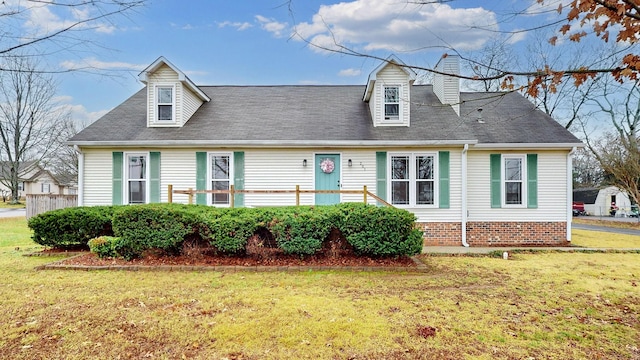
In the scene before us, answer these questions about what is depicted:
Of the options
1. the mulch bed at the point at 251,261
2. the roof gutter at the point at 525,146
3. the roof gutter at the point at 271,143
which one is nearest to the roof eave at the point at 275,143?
the roof gutter at the point at 271,143

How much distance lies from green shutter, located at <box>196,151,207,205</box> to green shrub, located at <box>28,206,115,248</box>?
95.5 inches

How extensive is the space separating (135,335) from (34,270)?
188 inches

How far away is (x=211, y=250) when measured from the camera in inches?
294

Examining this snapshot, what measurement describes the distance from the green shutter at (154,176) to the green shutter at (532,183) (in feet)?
37.4

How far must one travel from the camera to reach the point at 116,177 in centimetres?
1015

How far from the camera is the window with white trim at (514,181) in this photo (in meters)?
10.4

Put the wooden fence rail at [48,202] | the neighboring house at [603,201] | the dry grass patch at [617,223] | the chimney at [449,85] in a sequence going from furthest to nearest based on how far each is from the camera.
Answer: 1. the neighboring house at [603,201]
2. the dry grass patch at [617,223]
3. the wooden fence rail at [48,202]
4. the chimney at [449,85]

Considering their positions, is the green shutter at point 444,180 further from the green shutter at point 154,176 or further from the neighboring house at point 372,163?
the green shutter at point 154,176

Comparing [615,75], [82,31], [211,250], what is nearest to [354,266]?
[211,250]

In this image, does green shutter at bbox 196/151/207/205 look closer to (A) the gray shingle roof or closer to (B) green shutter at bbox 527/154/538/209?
(A) the gray shingle roof

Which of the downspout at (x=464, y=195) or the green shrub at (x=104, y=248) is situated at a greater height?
the downspout at (x=464, y=195)

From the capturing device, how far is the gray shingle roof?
33.3ft

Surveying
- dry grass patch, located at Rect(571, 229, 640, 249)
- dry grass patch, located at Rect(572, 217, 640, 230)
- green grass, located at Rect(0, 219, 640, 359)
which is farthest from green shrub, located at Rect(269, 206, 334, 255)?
dry grass patch, located at Rect(572, 217, 640, 230)

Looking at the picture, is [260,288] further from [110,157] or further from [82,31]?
[110,157]
